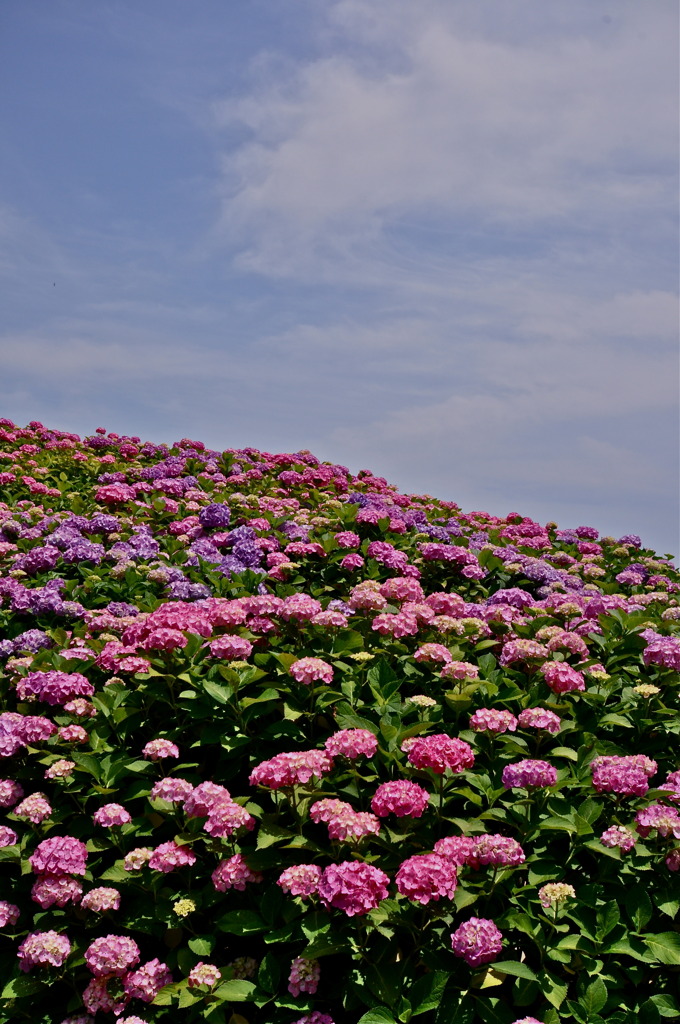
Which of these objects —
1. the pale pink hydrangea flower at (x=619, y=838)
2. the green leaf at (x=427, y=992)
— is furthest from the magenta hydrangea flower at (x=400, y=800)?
the pale pink hydrangea flower at (x=619, y=838)

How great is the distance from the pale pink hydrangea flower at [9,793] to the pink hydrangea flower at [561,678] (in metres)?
2.94

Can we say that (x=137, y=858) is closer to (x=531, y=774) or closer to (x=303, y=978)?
(x=303, y=978)

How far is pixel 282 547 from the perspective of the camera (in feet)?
23.3

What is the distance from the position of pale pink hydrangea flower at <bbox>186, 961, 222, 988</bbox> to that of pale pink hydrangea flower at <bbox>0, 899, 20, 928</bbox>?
1.17 m

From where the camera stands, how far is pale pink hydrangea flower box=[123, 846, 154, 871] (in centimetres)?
374

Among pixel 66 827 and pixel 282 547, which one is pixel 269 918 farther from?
pixel 282 547

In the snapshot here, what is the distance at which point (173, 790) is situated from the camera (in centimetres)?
385

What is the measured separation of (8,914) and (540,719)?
9.30ft

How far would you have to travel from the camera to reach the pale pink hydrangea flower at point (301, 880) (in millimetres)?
3330

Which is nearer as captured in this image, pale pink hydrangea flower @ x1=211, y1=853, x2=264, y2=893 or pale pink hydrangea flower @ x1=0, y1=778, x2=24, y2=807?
pale pink hydrangea flower @ x1=211, y1=853, x2=264, y2=893

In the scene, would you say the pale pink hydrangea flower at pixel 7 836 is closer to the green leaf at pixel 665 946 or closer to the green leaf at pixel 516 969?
the green leaf at pixel 516 969

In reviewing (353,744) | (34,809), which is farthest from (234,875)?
(34,809)

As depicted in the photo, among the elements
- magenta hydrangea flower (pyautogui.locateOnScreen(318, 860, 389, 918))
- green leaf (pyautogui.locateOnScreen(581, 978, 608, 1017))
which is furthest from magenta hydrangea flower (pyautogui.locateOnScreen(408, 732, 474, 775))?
green leaf (pyautogui.locateOnScreen(581, 978, 608, 1017))

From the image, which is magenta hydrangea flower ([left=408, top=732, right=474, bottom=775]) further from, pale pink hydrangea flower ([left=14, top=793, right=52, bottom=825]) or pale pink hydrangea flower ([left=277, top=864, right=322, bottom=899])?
pale pink hydrangea flower ([left=14, top=793, right=52, bottom=825])
